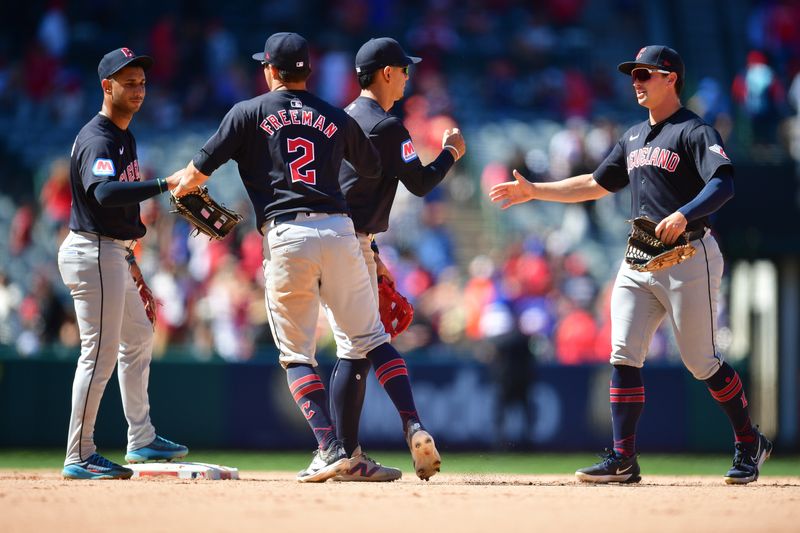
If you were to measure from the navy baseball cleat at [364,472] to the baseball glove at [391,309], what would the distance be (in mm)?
Result: 874

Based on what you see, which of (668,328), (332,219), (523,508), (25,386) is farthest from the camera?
(668,328)

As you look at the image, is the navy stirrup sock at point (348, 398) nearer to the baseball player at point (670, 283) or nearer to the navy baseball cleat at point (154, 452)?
the navy baseball cleat at point (154, 452)

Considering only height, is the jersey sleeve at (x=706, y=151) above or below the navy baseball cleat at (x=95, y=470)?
above

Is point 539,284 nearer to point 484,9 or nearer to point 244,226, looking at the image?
point 244,226

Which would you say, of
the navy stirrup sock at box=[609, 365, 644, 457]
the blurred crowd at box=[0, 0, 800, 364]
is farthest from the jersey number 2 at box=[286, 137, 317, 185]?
the blurred crowd at box=[0, 0, 800, 364]

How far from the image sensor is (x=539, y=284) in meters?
14.7

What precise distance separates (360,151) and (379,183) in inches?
17.0

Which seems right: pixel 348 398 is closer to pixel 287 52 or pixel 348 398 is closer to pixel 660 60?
pixel 287 52

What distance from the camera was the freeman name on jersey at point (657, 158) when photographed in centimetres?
702

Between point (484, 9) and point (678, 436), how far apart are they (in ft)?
31.3

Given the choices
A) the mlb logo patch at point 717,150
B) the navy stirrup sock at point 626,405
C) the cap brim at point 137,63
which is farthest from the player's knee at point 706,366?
the cap brim at point 137,63

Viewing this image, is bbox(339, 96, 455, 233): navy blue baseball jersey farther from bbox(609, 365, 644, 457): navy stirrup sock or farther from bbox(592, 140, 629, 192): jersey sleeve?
bbox(609, 365, 644, 457): navy stirrup sock

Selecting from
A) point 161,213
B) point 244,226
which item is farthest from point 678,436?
point 161,213

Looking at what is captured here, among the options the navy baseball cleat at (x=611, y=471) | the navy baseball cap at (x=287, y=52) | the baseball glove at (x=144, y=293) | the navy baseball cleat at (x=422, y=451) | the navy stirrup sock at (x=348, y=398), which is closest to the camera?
the navy baseball cleat at (x=422, y=451)
